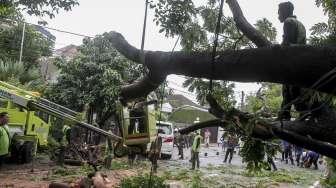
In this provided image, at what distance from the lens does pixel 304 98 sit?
14.1ft

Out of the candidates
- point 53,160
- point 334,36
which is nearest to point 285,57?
point 334,36

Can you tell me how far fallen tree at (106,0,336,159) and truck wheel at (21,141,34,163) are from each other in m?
13.6

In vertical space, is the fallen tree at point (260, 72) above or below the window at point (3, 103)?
below

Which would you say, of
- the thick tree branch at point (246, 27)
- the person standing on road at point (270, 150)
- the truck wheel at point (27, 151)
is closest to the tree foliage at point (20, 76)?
the truck wheel at point (27, 151)

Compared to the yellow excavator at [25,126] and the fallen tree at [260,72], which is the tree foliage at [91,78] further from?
the fallen tree at [260,72]

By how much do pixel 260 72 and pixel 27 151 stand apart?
1541 cm

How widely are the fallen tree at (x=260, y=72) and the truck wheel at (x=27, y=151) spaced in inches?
537

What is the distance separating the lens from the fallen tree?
3238 mm

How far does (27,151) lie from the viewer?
17.4 m

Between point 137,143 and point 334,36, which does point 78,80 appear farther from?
point 334,36

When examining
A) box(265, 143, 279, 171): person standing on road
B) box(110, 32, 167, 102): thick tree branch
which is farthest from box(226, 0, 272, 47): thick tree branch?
box(265, 143, 279, 171): person standing on road

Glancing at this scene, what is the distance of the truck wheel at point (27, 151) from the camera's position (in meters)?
17.3

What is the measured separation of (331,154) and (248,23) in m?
1.44

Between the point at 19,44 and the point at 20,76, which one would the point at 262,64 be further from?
the point at 19,44
